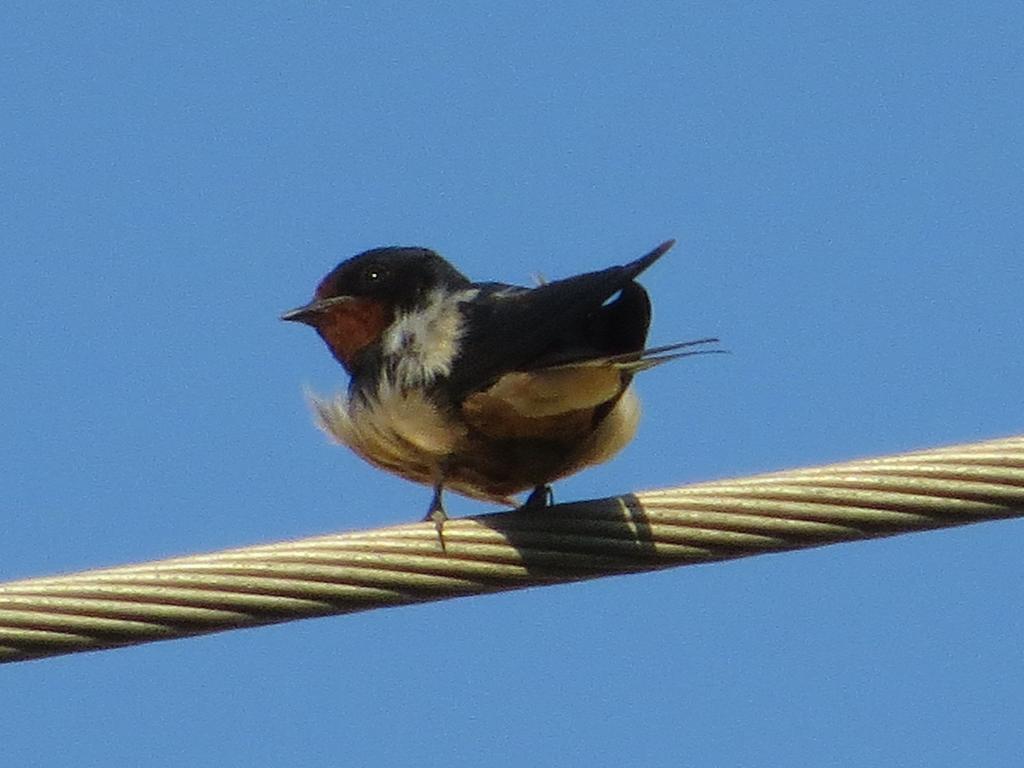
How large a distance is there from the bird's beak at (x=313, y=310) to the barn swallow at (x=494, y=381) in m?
0.13

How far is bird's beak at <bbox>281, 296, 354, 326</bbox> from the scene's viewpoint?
5656 millimetres

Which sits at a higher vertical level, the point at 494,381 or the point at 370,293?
the point at 370,293

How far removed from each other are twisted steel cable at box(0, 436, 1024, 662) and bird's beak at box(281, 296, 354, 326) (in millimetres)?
1945

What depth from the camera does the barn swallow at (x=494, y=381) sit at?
441 centimetres

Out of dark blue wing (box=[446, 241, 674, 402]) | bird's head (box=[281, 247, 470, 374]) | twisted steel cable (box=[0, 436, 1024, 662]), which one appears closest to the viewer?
twisted steel cable (box=[0, 436, 1024, 662])

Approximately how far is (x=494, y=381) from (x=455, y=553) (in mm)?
969

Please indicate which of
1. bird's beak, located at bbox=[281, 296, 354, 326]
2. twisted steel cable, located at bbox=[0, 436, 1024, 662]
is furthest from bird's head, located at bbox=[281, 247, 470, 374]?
twisted steel cable, located at bbox=[0, 436, 1024, 662]

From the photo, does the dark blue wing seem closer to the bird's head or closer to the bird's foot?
the bird's foot

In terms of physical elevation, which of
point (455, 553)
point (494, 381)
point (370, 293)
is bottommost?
point (455, 553)

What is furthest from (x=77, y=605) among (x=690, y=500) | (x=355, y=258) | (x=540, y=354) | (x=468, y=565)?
(x=355, y=258)

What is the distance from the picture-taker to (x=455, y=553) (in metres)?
3.73

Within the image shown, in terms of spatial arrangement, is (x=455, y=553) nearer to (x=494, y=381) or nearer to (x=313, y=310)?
(x=494, y=381)

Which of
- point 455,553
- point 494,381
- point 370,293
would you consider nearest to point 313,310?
point 370,293

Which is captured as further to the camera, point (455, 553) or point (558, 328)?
point (558, 328)
